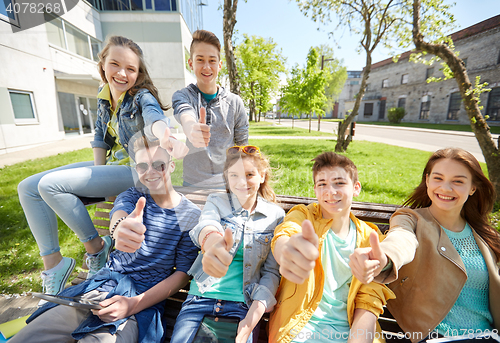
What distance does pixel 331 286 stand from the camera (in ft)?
3.89

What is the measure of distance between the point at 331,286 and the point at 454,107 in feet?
93.6

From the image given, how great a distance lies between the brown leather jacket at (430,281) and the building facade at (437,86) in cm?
1209

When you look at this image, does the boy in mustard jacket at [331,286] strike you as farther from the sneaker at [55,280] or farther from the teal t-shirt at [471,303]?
the sneaker at [55,280]

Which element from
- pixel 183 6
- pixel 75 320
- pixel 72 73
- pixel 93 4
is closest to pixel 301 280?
pixel 75 320

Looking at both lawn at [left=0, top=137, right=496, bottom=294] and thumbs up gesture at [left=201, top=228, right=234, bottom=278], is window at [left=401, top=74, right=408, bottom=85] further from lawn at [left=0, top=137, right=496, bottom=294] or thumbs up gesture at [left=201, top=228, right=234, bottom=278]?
thumbs up gesture at [left=201, top=228, right=234, bottom=278]

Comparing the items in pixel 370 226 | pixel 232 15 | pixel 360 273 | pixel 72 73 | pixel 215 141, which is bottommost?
pixel 370 226

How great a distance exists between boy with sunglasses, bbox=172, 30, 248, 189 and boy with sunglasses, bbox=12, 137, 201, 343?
219 mm

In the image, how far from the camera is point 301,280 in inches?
26.5

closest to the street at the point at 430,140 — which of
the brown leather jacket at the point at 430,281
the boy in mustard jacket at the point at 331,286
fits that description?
the brown leather jacket at the point at 430,281

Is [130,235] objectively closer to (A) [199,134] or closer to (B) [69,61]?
(A) [199,134]

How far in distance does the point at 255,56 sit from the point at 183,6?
62.5ft

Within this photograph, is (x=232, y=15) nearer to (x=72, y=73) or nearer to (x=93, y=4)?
(x=93, y=4)

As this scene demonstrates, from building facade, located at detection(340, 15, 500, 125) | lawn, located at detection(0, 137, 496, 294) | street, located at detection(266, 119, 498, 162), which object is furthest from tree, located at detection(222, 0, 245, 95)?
building facade, located at detection(340, 15, 500, 125)

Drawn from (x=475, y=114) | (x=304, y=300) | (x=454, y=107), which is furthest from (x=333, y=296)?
(x=454, y=107)
